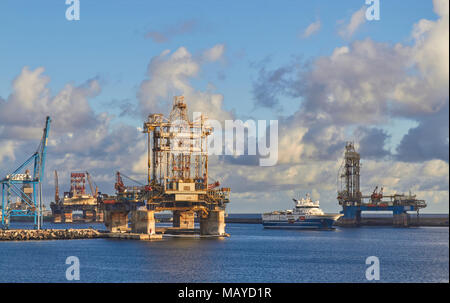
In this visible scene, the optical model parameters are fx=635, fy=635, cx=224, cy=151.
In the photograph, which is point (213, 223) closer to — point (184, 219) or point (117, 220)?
point (184, 219)

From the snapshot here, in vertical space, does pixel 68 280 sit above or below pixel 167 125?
below

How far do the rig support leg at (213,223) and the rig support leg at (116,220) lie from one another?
64.3 ft

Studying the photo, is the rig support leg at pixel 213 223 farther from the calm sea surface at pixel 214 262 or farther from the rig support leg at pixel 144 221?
the rig support leg at pixel 144 221

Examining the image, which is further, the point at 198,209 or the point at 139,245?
the point at 198,209

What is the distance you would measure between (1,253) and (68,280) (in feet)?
122

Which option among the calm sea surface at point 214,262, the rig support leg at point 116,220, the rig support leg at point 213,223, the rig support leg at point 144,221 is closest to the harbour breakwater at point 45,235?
the rig support leg at point 116,220

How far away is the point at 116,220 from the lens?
153000 millimetres

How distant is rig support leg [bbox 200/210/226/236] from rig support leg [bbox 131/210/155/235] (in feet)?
41.7

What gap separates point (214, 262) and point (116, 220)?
212ft
